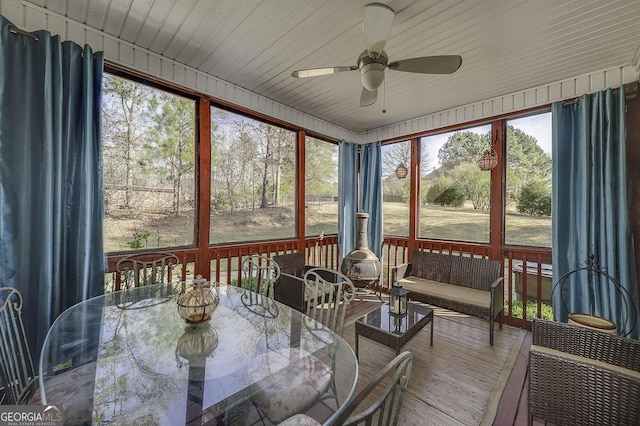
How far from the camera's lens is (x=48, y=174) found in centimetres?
200

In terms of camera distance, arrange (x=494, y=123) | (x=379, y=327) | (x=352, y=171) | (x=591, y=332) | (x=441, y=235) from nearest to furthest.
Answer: (x=591, y=332), (x=379, y=327), (x=494, y=123), (x=441, y=235), (x=352, y=171)

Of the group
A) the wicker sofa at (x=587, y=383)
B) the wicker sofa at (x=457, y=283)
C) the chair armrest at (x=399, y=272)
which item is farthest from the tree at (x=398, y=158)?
the wicker sofa at (x=587, y=383)

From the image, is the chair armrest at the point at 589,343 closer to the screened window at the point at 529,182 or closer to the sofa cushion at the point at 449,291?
the sofa cushion at the point at 449,291

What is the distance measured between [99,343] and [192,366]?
0.63 metres

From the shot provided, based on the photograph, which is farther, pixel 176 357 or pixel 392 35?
pixel 392 35

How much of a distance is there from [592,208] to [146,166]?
4.66 meters

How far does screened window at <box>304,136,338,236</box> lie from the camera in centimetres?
442

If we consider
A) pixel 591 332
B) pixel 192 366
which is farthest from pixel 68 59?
pixel 591 332

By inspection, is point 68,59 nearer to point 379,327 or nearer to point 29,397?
point 29,397

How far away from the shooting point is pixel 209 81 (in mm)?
3084

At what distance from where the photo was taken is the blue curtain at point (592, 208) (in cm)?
256

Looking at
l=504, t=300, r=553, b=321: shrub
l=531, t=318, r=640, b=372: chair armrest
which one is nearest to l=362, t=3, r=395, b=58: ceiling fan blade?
l=531, t=318, r=640, b=372: chair armrest

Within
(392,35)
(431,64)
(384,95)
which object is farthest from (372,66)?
(384,95)

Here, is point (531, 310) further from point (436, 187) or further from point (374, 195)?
point (374, 195)
